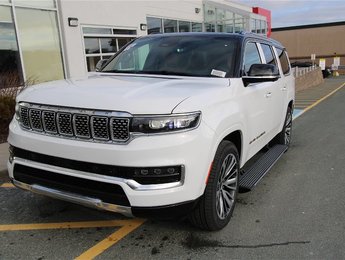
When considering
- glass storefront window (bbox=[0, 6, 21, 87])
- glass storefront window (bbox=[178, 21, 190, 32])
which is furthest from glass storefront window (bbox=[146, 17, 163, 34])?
glass storefront window (bbox=[0, 6, 21, 87])

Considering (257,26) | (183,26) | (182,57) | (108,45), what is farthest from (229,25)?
(182,57)

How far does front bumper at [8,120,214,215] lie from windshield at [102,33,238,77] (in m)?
1.26

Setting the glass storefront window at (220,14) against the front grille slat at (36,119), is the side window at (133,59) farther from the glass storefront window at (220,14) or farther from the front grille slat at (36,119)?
the glass storefront window at (220,14)

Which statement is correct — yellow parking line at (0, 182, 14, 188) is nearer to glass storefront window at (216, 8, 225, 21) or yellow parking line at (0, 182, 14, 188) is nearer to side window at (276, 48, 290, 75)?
side window at (276, 48, 290, 75)

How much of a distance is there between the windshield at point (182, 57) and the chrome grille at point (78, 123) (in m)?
1.43

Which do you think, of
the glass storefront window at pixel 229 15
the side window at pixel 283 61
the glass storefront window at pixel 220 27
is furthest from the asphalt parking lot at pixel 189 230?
the glass storefront window at pixel 229 15

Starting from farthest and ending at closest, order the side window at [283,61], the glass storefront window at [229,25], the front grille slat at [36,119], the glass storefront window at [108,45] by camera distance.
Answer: the glass storefront window at [229,25] < the glass storefront window at [108,45] < the side window at [283,61] < the front grille slat at [36,119]

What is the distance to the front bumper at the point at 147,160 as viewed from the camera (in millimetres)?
3062

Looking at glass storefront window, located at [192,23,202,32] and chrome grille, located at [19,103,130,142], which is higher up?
glass storefront window, located at [192,23,202,32]

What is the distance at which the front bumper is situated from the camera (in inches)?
121

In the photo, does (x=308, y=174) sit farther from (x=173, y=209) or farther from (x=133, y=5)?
(x=133, y=5)

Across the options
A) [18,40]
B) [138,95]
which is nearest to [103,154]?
[138,95]

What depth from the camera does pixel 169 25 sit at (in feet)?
63.4

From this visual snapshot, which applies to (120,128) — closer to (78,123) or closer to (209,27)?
(78,123)
